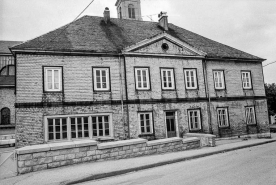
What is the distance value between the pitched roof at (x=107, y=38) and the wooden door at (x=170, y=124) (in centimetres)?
620

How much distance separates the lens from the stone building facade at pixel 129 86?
1396 centimetres

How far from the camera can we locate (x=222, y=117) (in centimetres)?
1917

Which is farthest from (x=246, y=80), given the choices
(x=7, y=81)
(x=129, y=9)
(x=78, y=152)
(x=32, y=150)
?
(x=7, y=81)

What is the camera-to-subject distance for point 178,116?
17312mm

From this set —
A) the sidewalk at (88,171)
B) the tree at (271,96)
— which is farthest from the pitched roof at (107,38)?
the tree at (271,96)

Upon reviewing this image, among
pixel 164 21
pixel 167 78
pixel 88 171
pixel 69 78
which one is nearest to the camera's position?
pixel 88 171

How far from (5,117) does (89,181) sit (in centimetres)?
2395

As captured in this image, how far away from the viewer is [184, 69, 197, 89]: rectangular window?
1827cm

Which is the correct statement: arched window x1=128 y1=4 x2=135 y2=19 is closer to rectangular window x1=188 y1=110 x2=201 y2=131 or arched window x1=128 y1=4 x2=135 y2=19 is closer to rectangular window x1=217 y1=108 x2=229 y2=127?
rectangular window x1=217 y1=108 x2=229 y2=127

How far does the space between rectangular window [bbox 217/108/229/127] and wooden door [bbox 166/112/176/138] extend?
4.48 m

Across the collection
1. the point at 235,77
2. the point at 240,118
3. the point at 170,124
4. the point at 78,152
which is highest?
the point at 235,77

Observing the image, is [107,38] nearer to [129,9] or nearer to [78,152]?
[78,152]

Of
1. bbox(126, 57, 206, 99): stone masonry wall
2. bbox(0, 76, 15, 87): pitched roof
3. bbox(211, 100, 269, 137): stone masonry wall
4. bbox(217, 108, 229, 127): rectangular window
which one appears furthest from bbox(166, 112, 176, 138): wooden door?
bbox(0, 76, 15, 87): pitched roof

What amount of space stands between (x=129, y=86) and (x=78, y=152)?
7613 mm
